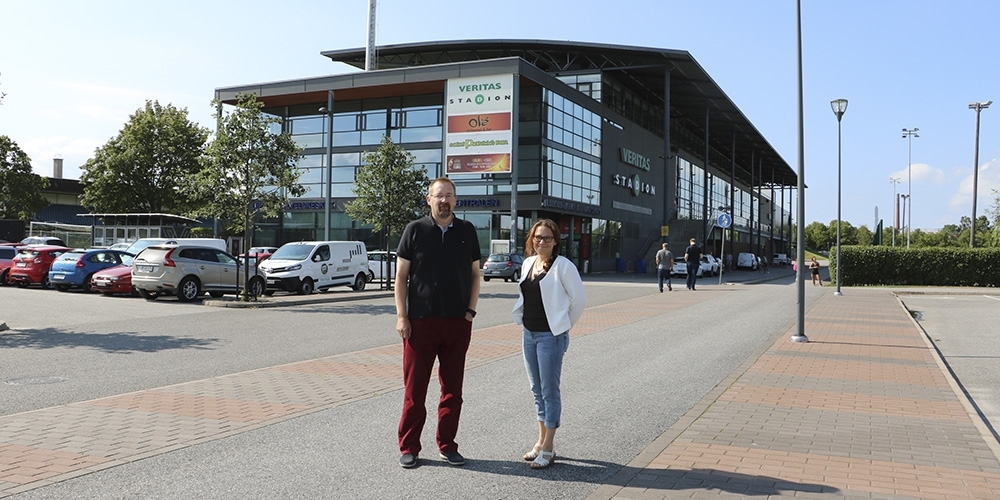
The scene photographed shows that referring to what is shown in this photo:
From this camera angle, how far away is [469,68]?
42.8m

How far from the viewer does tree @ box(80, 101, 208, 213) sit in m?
55.3

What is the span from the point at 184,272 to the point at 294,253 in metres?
4.55

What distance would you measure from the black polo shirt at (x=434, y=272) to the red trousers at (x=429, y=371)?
0.09 m

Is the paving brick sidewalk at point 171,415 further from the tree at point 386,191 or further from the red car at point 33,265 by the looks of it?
the red car at point 33,265

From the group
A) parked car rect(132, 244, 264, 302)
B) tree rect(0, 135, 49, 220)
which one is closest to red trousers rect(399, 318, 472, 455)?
parked car rect(132, 244, 264, 302)

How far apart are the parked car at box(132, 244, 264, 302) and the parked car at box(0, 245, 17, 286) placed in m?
8.59

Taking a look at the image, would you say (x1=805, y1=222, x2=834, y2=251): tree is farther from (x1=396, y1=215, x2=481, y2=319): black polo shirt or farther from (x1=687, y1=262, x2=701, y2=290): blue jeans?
(x1=396, y1=215, x2=481, y2=319): black polo shirt

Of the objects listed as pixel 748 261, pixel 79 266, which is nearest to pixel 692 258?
pixel 79 266

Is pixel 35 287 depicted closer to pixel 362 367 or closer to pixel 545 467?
→ pixel 362 367

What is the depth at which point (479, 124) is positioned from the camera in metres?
42.7

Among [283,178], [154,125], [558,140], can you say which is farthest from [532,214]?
[154,125]

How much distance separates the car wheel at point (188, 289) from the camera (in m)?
20.8

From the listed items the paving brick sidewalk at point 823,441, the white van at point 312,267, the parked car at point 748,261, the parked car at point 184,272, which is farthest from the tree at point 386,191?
the parked car at point 748,261

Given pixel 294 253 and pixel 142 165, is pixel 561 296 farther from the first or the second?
pixel 142 165
